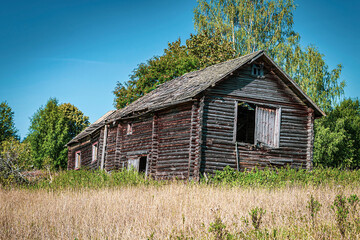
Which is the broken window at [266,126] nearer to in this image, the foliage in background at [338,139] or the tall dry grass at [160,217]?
the tall dry grass at [160,217]

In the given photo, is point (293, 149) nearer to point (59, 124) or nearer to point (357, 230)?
point (357, 230)

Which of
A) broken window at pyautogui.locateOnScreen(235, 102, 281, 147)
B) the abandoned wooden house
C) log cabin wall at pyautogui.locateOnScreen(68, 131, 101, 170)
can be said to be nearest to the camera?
the abandoned wooden house

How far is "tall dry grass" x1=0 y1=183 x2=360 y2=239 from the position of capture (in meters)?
6.51

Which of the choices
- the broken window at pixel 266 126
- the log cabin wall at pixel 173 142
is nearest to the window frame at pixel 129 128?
the log cabin wall at pixel 173 142

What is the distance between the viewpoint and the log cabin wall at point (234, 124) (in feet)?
55.2

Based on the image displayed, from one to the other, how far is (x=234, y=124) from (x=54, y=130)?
35194 millimetres

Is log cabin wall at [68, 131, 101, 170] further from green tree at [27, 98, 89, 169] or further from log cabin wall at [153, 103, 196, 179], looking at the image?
green tree at [27, 98, 89, 169]

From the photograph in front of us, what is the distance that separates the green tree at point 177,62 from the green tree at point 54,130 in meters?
12.8

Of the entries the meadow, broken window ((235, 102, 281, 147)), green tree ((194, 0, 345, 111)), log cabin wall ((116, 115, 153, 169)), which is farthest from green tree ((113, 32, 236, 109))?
the meadow

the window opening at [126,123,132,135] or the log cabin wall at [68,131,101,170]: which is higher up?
the window opening at [126,123,132,135]

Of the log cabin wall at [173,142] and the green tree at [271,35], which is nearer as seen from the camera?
the log cabin wall at [173,142]

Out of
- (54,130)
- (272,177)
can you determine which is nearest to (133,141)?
(272,177)

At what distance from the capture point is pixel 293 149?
1833 centimetres

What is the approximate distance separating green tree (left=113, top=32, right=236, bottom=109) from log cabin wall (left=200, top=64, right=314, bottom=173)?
641 inches
